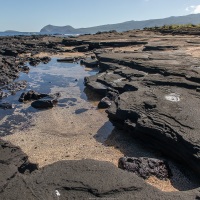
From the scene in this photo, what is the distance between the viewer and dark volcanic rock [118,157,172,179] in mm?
6328

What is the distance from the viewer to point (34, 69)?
22438 mm

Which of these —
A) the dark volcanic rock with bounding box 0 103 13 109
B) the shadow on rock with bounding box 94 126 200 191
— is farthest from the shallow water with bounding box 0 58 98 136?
the shadow on rock with bounding box 94 126 200 191

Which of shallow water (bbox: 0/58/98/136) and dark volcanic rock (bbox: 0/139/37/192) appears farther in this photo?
shallow water (bbox: 0/58/98/136)

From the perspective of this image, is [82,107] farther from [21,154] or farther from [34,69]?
[34,69]

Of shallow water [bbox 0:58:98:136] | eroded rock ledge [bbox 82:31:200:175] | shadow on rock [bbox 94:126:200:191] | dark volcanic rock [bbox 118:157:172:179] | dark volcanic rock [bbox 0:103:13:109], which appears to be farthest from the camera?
dark volcanic rock [bbox 0:103:13:109]

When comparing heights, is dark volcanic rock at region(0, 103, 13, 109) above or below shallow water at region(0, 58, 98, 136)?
above

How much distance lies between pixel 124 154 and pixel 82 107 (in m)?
4.58

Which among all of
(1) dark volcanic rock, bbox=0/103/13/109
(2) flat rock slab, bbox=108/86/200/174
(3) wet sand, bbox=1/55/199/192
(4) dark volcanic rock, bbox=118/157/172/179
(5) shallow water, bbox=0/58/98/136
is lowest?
(5) shallow water, bbox=0/58/98/136

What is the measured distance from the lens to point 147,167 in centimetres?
640

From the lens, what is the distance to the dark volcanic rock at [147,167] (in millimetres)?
6328

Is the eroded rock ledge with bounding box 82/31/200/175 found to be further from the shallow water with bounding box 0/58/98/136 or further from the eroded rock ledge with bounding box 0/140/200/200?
the eroded rock ledge with bounding box 0/140/200/200

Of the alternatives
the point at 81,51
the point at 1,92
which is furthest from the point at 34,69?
the point at 81,51

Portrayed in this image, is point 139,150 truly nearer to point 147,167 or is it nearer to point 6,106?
point 147,167

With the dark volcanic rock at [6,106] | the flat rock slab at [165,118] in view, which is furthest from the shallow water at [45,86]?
the flat rock slab at [165,118]
